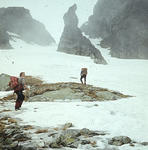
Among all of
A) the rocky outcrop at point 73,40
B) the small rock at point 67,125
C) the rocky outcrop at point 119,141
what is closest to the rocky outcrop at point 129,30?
the rocky outcrop at point 73,40

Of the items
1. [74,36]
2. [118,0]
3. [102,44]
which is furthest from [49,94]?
[118,0]

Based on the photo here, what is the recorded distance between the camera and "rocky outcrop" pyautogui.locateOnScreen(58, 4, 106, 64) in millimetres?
70094

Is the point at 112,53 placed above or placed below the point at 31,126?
above

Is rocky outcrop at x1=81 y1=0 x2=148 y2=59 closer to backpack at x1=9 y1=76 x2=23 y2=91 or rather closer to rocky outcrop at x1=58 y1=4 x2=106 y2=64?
rocky outcrop at x1=58 y1=4 x2=106 y2=64

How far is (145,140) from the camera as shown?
5668mm

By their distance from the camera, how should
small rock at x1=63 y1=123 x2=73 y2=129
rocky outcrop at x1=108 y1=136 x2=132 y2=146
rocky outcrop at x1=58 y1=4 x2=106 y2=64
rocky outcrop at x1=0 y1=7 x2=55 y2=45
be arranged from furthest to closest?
rocky outcrop at x1=0 y1=7 x2=55 y2=45
rocky outcrop at x1=58 y1=4 x2=106 y2=64
small rock at x1=63 y1=123 x2=73 y2=129
rocky outcrop at x1=108 y1=136 x2=132 y2=146

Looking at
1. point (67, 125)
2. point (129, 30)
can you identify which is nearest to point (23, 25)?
point (129, 30)

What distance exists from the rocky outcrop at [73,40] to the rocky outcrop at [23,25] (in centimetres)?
3187

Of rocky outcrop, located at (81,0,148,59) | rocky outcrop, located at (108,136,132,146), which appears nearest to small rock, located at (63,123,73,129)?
rocky outcrop, located at (108,136,132,146)

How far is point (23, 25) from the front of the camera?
116 m

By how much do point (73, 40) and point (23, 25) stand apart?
2025 inches

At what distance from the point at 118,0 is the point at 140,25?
26.8m

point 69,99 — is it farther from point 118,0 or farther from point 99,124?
point 118,0

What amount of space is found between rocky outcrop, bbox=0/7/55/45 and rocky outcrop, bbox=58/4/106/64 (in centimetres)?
3187
